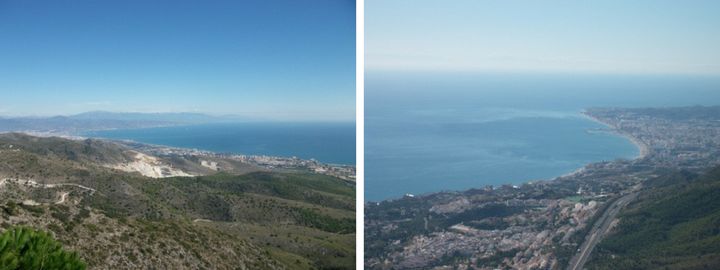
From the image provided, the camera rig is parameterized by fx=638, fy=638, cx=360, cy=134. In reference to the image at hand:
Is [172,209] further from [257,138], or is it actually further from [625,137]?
[625,137]

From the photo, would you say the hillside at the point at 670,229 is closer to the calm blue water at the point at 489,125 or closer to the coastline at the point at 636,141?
the coastline at the point at 636,141

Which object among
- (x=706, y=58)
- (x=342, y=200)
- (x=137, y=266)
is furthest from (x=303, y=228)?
(x=706, y=58)

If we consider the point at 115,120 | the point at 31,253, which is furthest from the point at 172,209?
the point at 31,253

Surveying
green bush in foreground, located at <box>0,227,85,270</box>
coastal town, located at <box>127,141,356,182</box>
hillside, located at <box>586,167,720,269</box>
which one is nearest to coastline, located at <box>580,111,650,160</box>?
hillside, located at <box>586,167,720,269</box>

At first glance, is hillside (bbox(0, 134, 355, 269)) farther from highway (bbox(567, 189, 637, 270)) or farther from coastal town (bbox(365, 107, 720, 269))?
highway (bbox(567, 189, 637, 270))

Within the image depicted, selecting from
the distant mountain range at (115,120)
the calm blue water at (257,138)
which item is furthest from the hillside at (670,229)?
the distant mountain range at (115,120)
